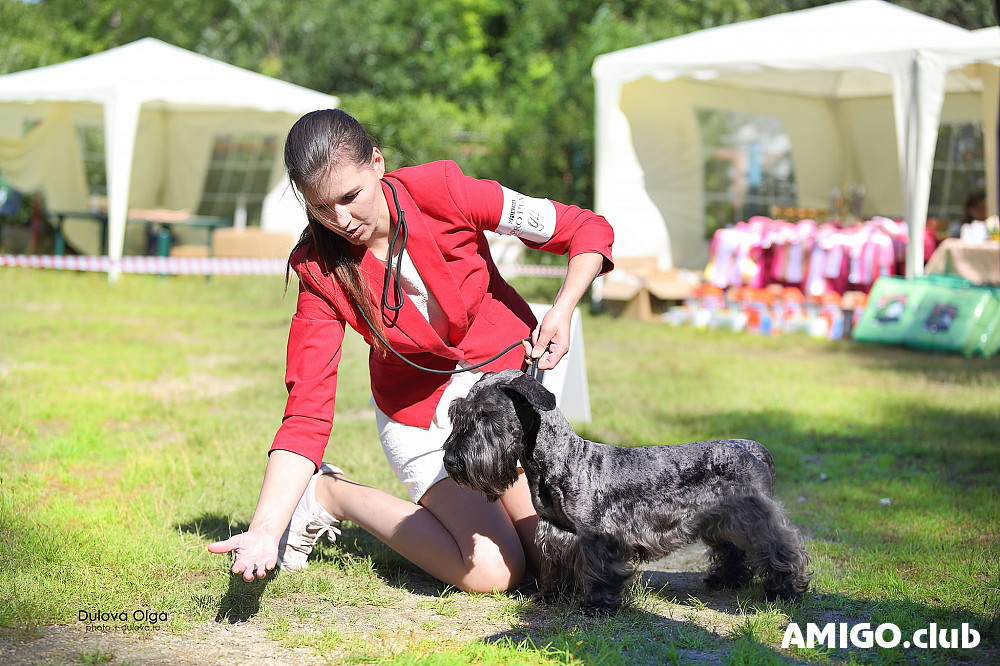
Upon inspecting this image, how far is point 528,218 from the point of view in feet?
10.2

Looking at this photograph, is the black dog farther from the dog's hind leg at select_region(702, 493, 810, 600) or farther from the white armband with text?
the white armband with text

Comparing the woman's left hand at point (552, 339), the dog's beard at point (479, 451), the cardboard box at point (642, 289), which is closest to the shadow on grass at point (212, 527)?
the dog's beard at point (479, 451)

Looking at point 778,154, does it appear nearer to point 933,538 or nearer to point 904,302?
point 904,302

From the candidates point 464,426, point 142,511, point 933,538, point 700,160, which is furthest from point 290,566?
point 700,160

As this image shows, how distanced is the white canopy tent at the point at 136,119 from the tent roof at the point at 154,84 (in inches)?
0.6

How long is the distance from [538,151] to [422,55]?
37.3 ft

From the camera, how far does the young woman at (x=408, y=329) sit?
277 centimetres

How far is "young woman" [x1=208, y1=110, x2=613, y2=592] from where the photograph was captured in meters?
2.77

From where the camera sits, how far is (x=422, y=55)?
24.6 m

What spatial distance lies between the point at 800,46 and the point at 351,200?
8.27 meters

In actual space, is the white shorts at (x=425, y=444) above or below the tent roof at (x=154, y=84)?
below

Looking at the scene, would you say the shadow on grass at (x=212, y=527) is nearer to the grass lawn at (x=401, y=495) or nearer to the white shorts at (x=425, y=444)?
the grass lawn at (x=401, y=495)

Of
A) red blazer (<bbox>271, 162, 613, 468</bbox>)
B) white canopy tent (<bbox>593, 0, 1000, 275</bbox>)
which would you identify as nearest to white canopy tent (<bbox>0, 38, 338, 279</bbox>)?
white canopy tent (<bbox>593, 0, 1000, 275</bbox>)

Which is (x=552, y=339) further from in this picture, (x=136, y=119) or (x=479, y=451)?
(x=136, y=119)
